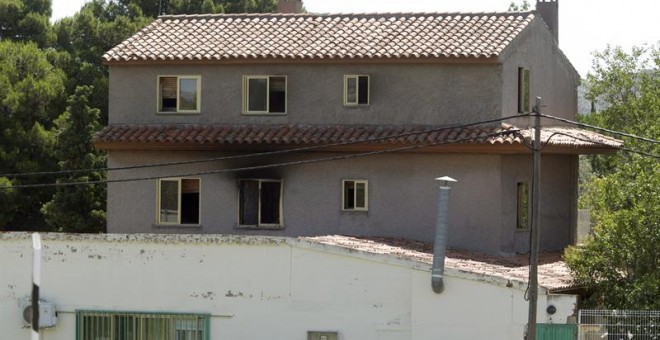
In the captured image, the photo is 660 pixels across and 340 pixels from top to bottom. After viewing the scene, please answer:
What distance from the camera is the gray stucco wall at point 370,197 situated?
34.4 m

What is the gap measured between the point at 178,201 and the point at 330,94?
14.6 ft

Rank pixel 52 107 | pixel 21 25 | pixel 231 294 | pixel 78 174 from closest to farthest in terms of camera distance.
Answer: pixel 231 294 < pixel 78 174 < pixel 52 107 < pixel 21 25

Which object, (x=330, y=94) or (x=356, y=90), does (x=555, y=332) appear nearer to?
(x=356, y=90)

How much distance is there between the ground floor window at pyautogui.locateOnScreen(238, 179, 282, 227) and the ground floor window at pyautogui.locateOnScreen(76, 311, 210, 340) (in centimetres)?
858

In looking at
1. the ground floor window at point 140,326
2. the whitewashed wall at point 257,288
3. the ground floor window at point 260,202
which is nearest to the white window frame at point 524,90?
the ground floor window at point 260,202

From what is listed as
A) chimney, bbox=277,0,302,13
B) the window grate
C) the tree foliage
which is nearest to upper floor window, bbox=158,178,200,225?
chimney, bbox=277,0,302,13

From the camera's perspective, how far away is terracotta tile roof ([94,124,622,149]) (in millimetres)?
34125

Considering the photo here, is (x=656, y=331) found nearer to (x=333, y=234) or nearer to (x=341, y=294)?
(x=341, y=294)

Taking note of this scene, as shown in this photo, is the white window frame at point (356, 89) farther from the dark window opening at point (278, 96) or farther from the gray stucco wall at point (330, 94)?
the dark window opening at point (278, 96)

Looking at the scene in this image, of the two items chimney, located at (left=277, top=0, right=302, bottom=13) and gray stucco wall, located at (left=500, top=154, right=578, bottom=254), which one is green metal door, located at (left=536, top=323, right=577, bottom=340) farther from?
chimney, located at (left=277, top=0, right=302, bottom=13)

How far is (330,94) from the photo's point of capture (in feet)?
118

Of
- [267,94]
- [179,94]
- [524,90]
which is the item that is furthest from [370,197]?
[179,94]

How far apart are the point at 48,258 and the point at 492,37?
1283cm

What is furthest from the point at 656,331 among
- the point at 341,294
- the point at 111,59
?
the point at 111,59
